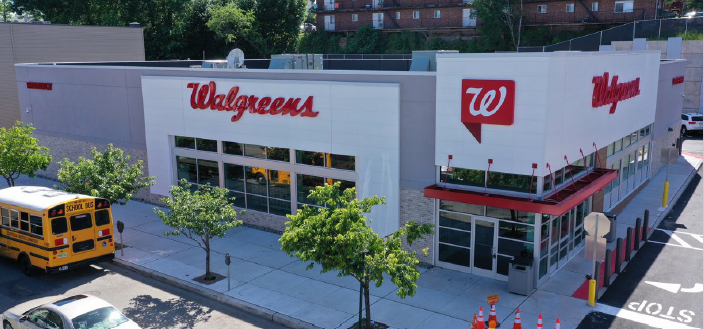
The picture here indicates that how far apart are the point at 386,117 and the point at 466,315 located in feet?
23.1

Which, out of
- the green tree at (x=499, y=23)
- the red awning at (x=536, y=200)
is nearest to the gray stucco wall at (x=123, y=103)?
the red awning at (x=536, y=200)

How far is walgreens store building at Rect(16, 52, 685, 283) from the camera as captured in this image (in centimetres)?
1730

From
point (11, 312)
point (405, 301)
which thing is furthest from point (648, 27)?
point (11, 312)

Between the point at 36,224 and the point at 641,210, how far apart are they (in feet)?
79.0

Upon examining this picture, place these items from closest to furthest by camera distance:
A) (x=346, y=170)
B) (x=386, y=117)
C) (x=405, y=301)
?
(x=405, y=301) → (x=386, y=117) → (x=346, y=170)

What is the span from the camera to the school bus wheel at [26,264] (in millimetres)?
19641

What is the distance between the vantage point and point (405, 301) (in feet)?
56.0

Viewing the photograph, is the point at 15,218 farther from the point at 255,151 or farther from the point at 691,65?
the point at 691,65

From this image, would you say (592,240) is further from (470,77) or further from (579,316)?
(470,77)

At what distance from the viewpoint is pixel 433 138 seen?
1898 centimetres

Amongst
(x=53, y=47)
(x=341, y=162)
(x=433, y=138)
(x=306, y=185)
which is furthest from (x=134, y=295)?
(x=53, y=47)

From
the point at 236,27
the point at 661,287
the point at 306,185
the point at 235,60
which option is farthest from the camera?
the point at 236,27

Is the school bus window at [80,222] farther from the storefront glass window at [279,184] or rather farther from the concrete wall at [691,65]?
the concrete wall at [691,65]

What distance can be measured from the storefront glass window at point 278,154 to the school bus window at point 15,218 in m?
8.91
